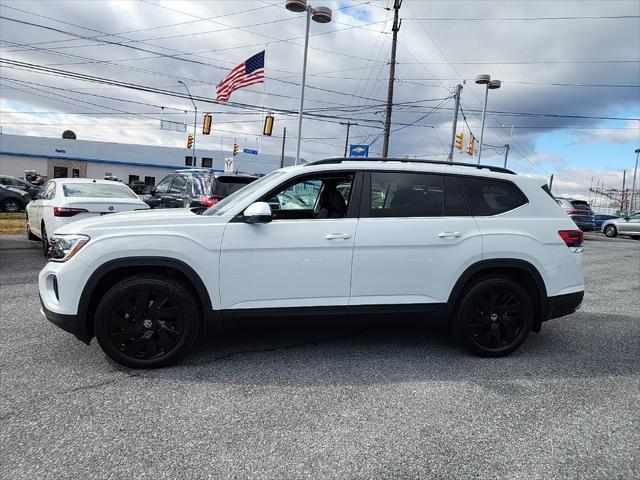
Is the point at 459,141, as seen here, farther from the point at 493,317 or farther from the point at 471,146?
the point at 493,317

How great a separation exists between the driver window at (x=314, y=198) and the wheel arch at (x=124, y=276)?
92 centimetres

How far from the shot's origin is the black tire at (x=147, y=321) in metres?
3.55

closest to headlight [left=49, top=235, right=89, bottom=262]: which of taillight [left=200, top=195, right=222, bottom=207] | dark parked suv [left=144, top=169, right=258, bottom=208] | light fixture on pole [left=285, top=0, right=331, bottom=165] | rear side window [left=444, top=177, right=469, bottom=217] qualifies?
rear side window [left=444, top=177, right=469, bottom=217]

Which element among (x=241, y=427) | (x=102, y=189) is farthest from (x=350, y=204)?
(x=102, y=189)

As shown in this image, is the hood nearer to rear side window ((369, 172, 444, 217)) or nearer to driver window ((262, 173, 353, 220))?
driver window ((262, 173, 353, 220))

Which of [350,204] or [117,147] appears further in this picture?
[117,147]

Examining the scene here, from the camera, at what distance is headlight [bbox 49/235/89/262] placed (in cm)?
355

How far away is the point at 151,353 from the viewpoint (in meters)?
3.67

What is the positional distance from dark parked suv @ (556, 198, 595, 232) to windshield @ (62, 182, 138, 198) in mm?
18050

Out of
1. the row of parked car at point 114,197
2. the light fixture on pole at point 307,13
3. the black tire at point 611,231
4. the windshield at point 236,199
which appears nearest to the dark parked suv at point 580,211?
the black tire at point 611,231

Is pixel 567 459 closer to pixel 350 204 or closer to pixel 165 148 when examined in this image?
pixel 350 204

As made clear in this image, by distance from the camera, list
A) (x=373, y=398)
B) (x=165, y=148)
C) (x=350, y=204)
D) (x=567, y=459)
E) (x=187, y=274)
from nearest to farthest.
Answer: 1. (x=567, y=459)
2. (x=373, y=398)
3. (x=187, y=274)
4. (x=350, y=204)
5. (x=165, y=148)

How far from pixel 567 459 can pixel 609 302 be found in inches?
204

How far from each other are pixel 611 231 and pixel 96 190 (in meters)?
25.3
